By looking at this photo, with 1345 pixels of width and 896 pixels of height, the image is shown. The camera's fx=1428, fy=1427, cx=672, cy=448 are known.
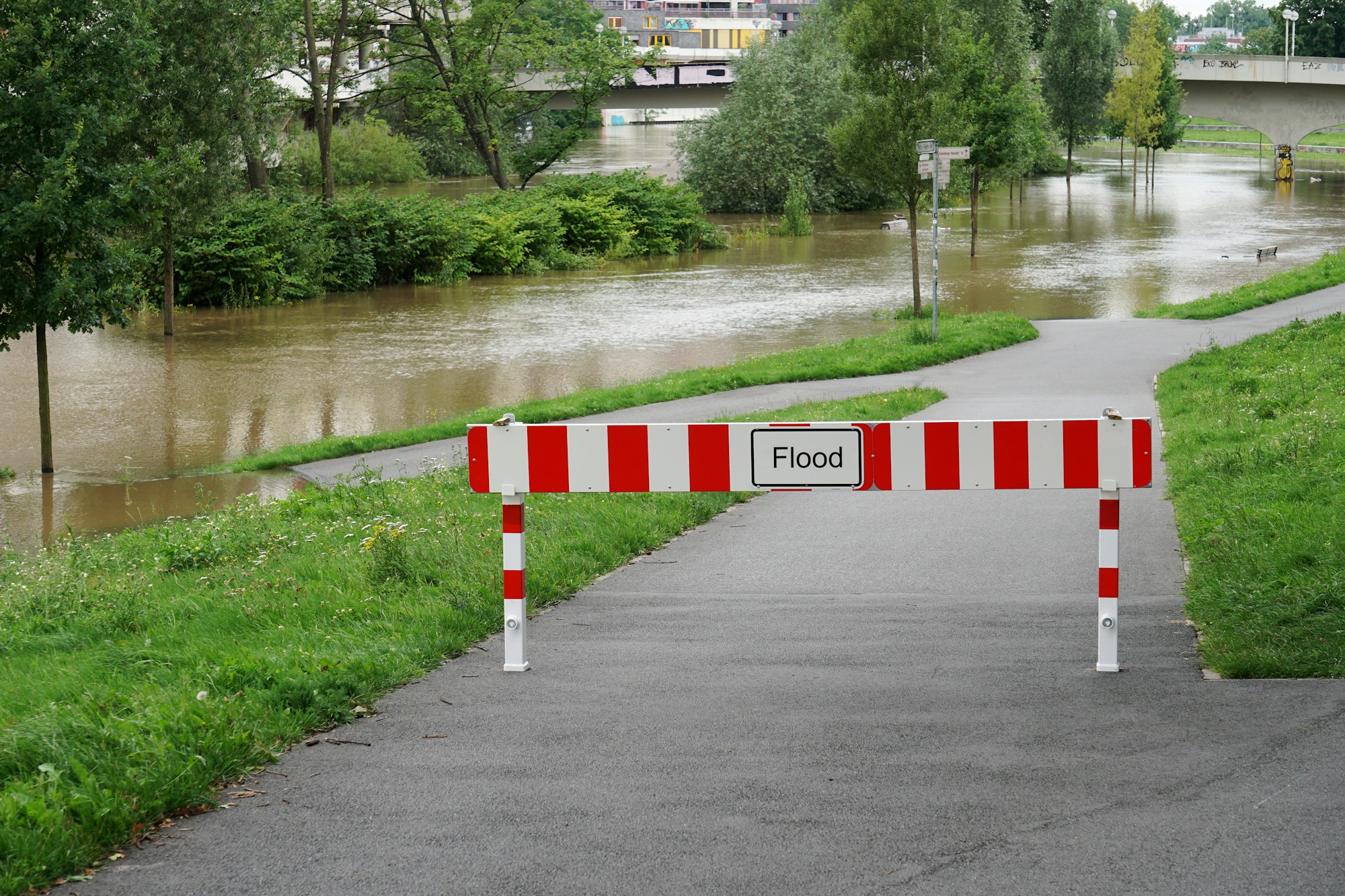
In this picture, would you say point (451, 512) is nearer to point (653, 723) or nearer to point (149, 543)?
point (149, 543)

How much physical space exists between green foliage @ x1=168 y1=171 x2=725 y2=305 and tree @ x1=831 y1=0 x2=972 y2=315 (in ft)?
39.3

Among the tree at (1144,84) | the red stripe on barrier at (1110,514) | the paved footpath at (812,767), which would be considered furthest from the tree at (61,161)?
the tree at (1144,84)

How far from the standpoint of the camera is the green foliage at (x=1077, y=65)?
68.7 metres

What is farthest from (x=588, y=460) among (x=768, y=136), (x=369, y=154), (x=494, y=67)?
(x=369, y=154)

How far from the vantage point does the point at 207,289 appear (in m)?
32.3

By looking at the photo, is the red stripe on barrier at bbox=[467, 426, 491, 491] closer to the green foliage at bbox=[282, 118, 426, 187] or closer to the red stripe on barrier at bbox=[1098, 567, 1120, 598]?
the red stripe on barrier at bbox=[1098, 567, 1120, 598]

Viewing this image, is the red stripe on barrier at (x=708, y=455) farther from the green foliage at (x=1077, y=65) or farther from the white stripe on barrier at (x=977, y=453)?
the green foliage at (x=1077, y=65)

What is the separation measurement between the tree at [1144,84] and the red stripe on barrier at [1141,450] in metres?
67.6

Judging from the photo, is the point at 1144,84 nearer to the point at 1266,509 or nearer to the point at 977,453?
the point at 1266,509

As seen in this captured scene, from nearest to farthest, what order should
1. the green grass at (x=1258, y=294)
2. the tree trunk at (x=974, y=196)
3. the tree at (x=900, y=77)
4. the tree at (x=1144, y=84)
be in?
1. the tree at (x=900, y=77)
2. the green grass at (x=1258, y=294)
3. the tree trunk at (x=974, y=196)
4. the tree at (x=1144, y=84)

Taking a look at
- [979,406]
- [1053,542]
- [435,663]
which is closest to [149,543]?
[435,663]

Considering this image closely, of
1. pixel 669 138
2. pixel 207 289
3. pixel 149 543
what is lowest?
pixel 149 543

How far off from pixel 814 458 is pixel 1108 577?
1.24m

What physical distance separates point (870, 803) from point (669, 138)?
429 feet
